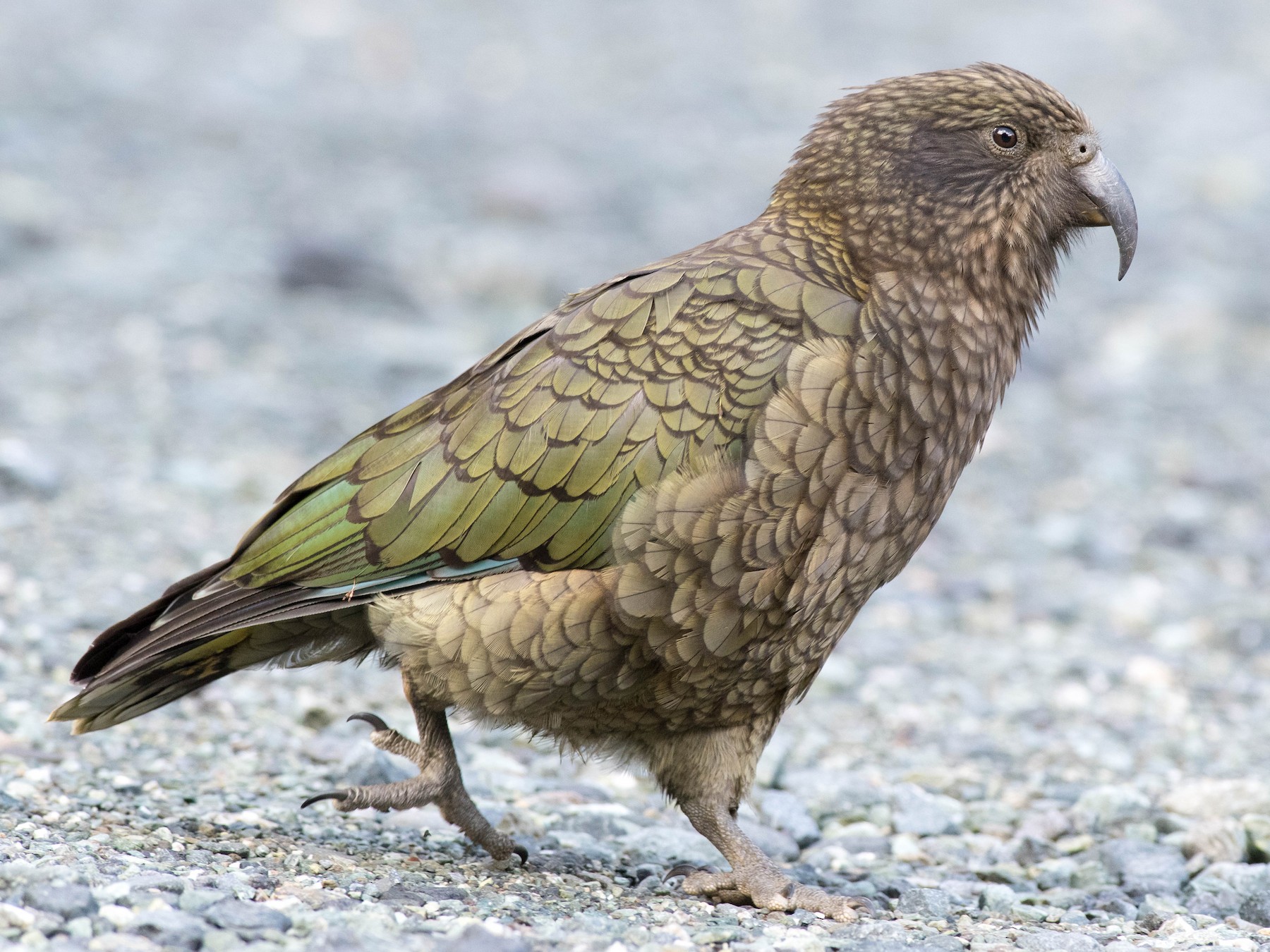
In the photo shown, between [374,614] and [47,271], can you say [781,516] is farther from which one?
[47,271]

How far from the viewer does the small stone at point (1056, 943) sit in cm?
418

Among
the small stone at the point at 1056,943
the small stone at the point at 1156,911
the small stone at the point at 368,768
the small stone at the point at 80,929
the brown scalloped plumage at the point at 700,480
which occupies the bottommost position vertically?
the small stone at the point at 80,929

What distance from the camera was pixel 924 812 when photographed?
578 centimetres

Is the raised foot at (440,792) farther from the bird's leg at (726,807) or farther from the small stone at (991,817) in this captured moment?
the small stone at (991,817)

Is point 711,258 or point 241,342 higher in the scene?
point 241,342

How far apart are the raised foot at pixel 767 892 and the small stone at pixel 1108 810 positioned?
134 cm

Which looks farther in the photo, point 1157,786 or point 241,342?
point 241,342

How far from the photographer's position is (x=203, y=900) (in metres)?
3.82

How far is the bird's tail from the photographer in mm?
4777

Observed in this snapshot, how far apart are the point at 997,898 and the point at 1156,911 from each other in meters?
0.48

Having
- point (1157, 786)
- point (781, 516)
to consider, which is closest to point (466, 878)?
point (781, 516)

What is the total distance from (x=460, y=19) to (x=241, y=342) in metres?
10.1

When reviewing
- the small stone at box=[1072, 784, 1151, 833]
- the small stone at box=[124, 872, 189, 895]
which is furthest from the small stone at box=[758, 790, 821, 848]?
the small stone at box=[124, 872, 189, 895]

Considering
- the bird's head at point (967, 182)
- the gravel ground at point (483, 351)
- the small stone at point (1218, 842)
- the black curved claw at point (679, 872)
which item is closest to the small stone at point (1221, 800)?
the gravel ground at point (483, 351)
